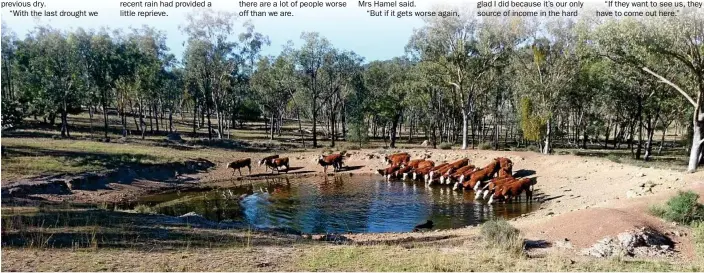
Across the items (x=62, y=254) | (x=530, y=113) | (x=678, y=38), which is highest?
(x=678, y=38)

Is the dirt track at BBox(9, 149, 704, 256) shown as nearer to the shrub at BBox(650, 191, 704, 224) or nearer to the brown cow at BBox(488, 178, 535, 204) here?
the shrub at BBox(650, 191, 704, 224)

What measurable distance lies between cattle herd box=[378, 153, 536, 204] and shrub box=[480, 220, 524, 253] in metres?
10.4

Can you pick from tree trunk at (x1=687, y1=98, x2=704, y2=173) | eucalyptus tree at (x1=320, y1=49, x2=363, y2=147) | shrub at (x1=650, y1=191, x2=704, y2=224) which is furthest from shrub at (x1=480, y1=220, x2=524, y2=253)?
eucalyptus tree at (x1=320, y1=49, x2=363, y2=147)

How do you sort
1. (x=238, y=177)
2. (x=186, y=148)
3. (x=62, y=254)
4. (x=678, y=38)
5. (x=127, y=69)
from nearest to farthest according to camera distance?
(x=62, y=254)
(x=678, y=38)
(x=238, y=177)
(x=186, y=148)
(x=127, y=69)

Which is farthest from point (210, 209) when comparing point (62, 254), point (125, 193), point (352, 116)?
point (352, 116)

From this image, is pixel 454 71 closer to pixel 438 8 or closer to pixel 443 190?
pixel 438 8

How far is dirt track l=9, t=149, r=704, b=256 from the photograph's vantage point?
46.9ft

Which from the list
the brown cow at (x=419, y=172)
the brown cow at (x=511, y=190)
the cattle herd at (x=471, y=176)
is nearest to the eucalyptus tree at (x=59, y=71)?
the cattle herd at (x=471, y=176)

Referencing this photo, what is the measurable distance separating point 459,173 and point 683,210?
15466mm

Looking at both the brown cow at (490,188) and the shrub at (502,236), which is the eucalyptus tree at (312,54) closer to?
the brown cow at (490,188)

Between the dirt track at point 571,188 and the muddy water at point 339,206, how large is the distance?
2.24 metres

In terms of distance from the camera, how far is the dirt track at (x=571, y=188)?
46.9 ft

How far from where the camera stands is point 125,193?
87.7 feet

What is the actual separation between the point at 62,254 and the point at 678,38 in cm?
2394
